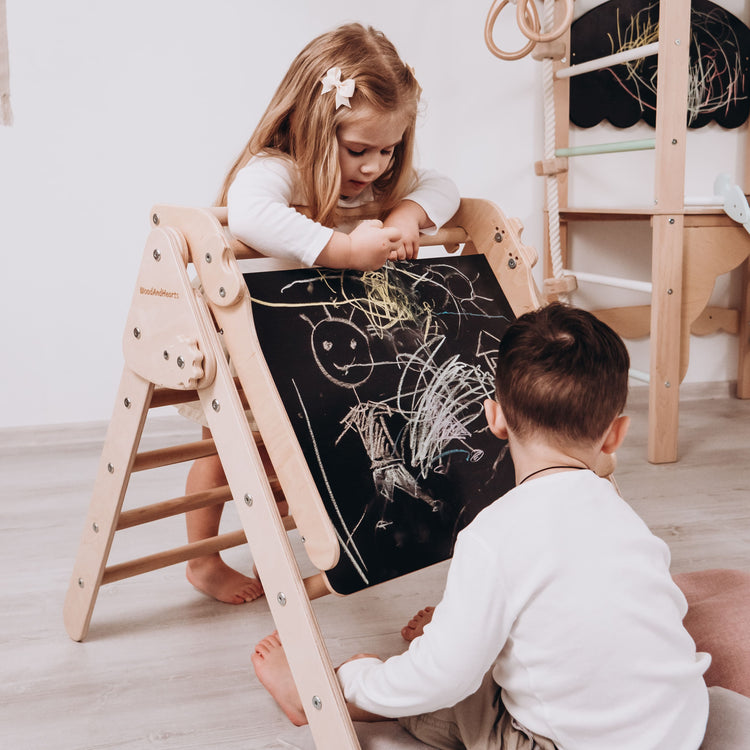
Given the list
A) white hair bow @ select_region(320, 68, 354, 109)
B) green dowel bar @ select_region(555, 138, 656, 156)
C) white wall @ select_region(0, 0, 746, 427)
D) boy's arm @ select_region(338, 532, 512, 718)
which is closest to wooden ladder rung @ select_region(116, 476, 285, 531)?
boy's arm @ select_region(338, 532, 512, 718)

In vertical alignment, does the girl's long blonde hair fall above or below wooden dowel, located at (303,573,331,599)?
above

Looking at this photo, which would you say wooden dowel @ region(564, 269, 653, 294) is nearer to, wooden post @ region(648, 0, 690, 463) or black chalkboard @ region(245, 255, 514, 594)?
wooden post @ region(648, 0, 690, 463)

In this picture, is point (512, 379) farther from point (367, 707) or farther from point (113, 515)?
point (113, 515)

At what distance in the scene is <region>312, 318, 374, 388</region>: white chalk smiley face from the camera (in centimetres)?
94

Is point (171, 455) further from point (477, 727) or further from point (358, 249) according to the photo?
point (477, 727)

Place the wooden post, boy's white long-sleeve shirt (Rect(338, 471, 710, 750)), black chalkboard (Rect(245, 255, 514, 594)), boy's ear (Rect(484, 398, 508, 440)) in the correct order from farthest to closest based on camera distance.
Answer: the wooden post → black chalkboard (Rect(245, 255, 514, 594)) → boy's ear (Rect(484, 398, 508, 440)) → boy's white long-sleeve shirt (Rect(338, 471, 710, 750))

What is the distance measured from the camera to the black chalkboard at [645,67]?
2098 millimetres

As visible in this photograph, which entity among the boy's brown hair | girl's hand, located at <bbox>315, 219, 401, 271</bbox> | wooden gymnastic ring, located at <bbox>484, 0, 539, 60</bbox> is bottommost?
the boy's brown hair

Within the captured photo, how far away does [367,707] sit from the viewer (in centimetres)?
75

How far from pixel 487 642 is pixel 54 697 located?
658 mm

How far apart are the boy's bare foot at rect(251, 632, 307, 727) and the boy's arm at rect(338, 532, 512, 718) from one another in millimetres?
264

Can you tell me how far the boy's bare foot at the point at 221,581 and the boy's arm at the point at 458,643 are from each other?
582 mm

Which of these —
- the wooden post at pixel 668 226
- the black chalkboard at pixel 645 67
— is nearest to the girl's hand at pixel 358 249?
the wooden post at pixel 668 226

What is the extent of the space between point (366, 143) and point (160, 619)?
77cm
